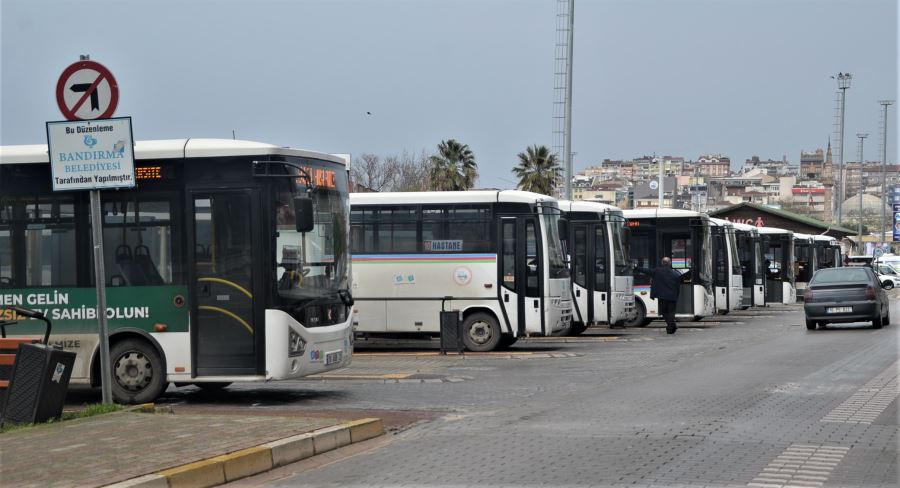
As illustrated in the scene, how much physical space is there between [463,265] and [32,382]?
42.6ft

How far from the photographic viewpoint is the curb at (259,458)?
875 cm

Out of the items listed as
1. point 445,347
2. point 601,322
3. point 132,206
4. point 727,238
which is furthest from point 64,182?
point 727,238

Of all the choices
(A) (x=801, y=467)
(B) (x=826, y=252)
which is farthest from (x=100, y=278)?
(B) (x=826, y=252)

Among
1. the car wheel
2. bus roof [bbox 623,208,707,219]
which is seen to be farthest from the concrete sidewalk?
bus roof [bbox 623,208,707,219]

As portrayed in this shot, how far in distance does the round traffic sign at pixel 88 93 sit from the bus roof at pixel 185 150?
3.37 meters

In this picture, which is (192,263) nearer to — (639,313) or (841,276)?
(841,276)

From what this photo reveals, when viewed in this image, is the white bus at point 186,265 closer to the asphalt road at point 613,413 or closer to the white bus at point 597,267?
the asphalt road at point 613,413

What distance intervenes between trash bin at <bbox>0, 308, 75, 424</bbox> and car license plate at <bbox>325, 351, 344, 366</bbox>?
409 cm

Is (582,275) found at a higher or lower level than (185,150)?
lower

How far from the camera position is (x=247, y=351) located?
576 inches

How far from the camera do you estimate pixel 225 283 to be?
14773 mm

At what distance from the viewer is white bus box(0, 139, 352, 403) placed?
14.7 m

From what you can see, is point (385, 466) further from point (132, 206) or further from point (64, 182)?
point (132, 206)

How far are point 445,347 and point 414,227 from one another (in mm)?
2714
